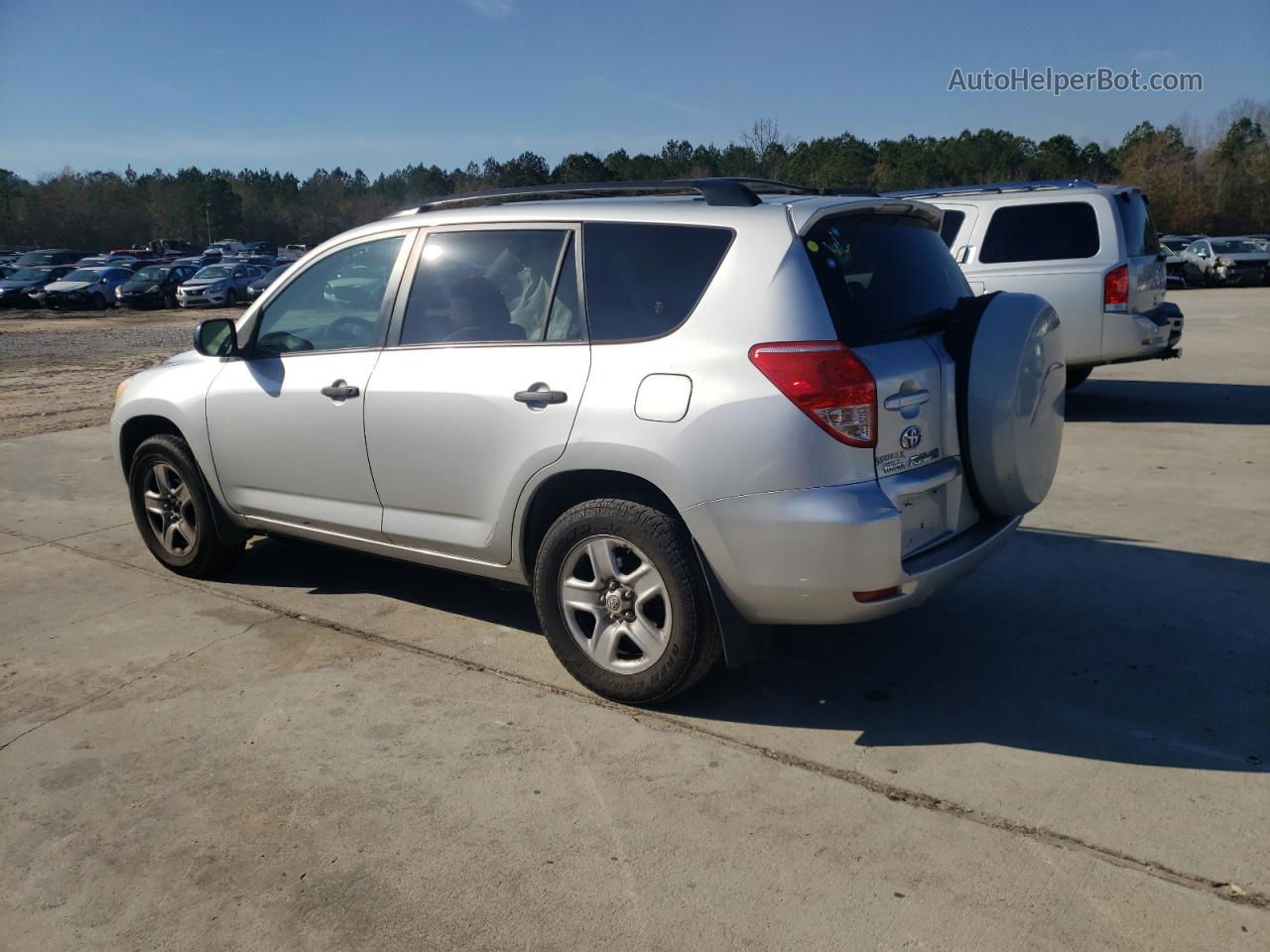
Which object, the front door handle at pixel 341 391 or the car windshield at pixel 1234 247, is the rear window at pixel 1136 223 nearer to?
the front door handle at pixel 341 391

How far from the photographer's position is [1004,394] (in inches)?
152

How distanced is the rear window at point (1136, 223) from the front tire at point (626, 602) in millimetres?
7618

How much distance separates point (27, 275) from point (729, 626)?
1611 inches

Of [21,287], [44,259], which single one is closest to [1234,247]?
[21,287]

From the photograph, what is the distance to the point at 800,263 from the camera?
3643mm

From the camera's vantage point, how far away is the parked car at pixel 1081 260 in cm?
960

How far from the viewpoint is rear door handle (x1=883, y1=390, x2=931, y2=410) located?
11.7 feet

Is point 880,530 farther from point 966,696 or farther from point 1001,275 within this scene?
point 1001,275

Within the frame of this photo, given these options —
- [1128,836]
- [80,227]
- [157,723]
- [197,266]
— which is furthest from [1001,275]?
[80,227]

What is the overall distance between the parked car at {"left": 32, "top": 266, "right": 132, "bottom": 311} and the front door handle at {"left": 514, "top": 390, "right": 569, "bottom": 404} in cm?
3672

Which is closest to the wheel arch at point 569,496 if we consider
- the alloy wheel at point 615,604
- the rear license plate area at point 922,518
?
the alloy wheel at point 615,604

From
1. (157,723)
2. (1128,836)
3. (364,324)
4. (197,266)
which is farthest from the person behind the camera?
(197,266)

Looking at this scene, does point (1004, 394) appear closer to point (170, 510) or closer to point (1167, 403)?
point (170, 510)

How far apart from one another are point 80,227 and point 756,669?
10963cm
